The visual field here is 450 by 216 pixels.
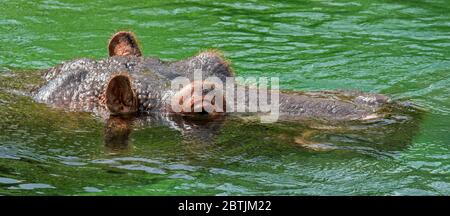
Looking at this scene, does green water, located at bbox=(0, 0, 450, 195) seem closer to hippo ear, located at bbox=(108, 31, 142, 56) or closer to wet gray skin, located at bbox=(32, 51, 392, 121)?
wet gray skin, located at bbox=(32, 51, 392, 121)

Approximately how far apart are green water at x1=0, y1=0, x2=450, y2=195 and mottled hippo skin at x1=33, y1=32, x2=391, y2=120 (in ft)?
0.47

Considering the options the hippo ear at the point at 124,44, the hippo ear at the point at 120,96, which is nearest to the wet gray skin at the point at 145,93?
the hippo ear at the point at 120,96

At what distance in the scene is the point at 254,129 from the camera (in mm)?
6633

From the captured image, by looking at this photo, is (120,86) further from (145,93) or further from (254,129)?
(254,129)

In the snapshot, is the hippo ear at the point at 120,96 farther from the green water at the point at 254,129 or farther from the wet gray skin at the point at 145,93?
the green water at the point at 254,129

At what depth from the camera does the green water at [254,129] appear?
6262 millimetres

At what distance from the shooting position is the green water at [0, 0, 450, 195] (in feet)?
20.5

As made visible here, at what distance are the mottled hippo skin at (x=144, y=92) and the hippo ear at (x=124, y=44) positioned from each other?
13.8 inches

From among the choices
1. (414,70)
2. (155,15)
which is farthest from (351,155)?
(155,15)

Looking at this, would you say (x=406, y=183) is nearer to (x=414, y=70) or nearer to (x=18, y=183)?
(x=18, y=183)

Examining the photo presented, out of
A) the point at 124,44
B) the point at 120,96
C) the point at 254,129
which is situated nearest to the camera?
the point at 254,129

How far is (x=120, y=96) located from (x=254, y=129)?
1.03 metres

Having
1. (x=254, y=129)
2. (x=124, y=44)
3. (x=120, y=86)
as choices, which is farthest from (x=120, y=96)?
(x=254, y=129)

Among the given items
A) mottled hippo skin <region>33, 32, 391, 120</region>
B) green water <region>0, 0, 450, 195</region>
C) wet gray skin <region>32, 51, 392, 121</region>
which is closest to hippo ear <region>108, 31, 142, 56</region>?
mottled hippo skin <region>33, 32, 391, 120</region>
